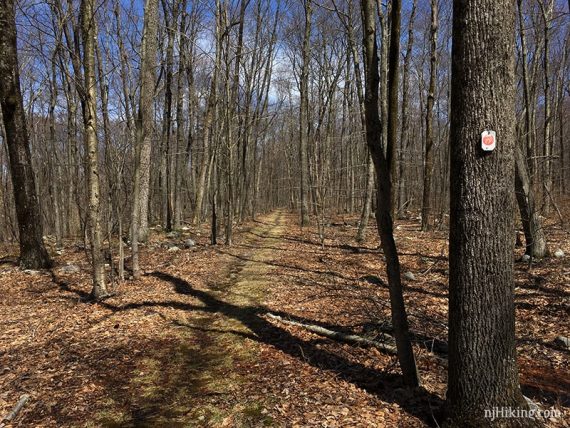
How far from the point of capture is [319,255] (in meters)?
11.8

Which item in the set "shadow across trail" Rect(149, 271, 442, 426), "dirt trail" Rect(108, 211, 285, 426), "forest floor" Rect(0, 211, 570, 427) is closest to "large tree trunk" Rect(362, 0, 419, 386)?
"shadow across trail" Rect(149, 271, 442, 426)

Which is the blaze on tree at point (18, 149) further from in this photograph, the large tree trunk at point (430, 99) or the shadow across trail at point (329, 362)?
the large tree trunk at point (430, 99)

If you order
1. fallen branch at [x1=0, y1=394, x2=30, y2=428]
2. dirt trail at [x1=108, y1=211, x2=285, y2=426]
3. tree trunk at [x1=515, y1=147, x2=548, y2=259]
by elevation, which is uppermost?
tree trunk at [x1=515, y1=147, x2=548, y2=259]

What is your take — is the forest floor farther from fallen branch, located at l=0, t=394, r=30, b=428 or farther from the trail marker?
the trail marker

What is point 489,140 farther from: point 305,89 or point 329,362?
point 305,89

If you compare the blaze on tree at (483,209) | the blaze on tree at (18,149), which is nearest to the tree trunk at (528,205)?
the blaze on tree at (483,209)

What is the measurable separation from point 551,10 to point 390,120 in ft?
54.7

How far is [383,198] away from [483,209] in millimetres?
914

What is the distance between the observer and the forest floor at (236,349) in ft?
12.1

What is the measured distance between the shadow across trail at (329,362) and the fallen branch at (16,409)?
8.88 feet

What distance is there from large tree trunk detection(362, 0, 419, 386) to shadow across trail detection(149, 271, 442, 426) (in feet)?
0.67

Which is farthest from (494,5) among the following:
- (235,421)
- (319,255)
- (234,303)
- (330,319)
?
(319,255)

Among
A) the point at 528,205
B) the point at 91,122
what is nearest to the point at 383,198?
the point at 91,122

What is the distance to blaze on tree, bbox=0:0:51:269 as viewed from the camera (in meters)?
9.39
